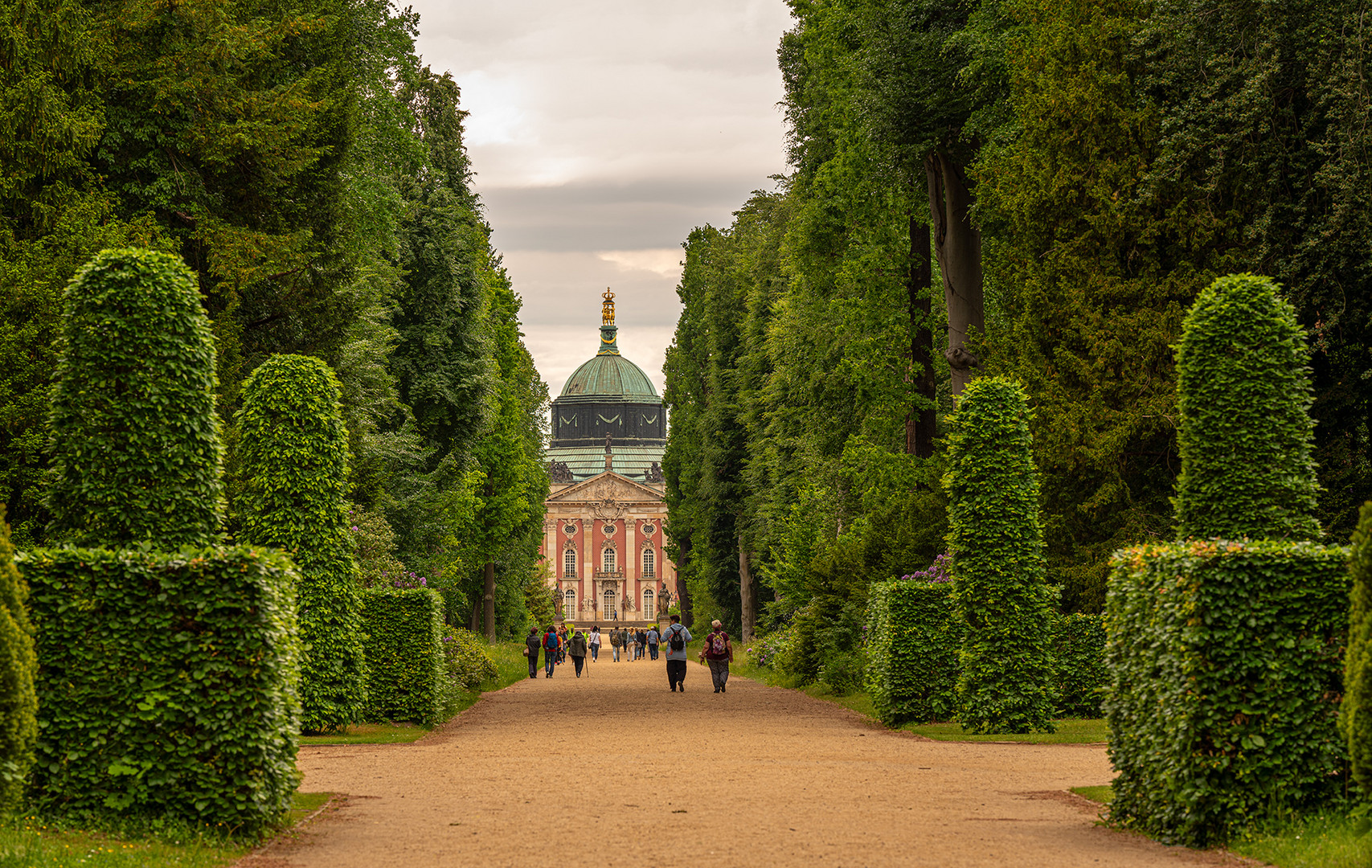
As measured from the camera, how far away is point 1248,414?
12.8 m

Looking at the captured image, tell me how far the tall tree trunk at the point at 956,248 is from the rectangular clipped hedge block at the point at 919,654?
578 cm

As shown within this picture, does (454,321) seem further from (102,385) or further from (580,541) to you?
(580,541)

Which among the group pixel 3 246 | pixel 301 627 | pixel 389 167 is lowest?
pixel 301 627

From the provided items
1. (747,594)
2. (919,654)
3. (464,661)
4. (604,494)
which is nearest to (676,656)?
(464,661)

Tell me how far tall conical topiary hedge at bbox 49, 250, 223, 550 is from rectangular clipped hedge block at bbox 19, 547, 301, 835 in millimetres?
1466

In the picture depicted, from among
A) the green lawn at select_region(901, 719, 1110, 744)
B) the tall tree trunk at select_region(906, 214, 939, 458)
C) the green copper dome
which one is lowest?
the green lawn at select_region(901, 719, 1110, 744)

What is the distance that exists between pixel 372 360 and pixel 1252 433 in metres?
15.6

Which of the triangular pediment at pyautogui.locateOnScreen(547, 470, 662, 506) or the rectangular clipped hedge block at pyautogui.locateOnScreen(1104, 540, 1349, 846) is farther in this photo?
the triangular pediment at pyautogui.locateOnScreen(547, 470, 662, 506)

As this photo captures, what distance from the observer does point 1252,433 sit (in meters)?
12.7

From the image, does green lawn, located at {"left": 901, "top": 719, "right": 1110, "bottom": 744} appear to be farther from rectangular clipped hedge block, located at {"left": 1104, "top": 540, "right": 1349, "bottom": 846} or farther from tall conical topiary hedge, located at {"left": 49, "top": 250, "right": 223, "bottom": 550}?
tall conical topiary hedge, located at {"left": 49, "top": 250, "right": 223, "bottom": 550}

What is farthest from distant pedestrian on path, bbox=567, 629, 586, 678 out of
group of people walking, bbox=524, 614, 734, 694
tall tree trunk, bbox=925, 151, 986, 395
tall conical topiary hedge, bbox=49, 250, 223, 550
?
tall conical topiary hedge, bbox=49, 250, 223, 550

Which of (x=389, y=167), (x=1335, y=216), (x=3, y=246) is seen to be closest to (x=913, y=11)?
(x=1335, y=216)

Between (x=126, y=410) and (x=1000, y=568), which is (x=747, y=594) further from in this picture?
(x=126, y=410)

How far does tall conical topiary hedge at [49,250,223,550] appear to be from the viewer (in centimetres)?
989
